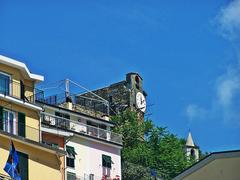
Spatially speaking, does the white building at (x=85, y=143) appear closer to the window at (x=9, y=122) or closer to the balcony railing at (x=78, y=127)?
the balcony railing at (x=78, y=127)

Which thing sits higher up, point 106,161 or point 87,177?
point 106,161

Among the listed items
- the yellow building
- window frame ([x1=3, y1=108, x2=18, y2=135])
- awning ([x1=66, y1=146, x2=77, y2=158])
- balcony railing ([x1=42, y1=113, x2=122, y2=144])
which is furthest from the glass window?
window frame ([x1=3, y1=108, x2=18, y2=135])

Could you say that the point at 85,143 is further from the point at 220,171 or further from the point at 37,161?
the point at 220,171

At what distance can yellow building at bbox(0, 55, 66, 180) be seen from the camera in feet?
202

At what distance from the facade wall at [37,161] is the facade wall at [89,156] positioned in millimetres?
11912

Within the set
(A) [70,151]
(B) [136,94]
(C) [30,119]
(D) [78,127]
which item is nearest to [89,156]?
(D) [78,127]

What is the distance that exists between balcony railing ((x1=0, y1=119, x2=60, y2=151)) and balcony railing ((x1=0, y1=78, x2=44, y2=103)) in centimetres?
184

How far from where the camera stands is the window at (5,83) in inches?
2502

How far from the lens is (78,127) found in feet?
270

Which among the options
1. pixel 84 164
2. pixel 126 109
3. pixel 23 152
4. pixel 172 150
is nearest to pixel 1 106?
pixel 23 152

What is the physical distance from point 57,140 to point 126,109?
61426 mm

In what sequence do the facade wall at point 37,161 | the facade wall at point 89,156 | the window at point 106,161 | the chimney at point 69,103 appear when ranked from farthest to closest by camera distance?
the chimney at point 69,103 < the window at point 106,161 < the facade wall at point 89,156 < the facade wall at point 37,161

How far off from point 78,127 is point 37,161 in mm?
19660

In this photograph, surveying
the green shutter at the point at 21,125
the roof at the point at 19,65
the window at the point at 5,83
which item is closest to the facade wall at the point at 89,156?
the roof at the point at 19,65
